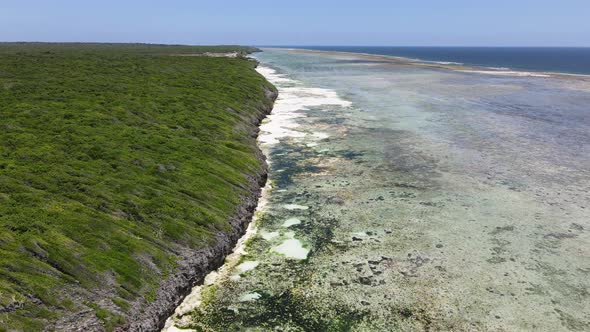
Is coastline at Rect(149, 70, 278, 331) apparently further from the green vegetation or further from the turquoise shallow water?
the turquoise shallow water

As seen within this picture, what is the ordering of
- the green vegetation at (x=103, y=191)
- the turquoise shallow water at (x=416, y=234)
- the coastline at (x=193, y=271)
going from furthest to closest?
the turquoise shallow water at (x=416, y=234) → the coastline at (x=193, y=271) → the green vegetation at (x=103, y=191)

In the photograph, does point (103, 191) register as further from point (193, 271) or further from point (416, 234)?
point (416, 234)

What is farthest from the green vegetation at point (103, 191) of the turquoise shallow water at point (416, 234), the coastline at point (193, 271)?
the turquoise shallow water at point (416, 234)

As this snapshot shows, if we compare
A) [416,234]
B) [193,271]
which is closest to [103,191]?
[193,271]

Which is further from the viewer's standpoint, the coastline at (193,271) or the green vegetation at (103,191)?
the coastline at (193,271)

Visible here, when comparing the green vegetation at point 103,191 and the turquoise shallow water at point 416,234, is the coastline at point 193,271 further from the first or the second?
the turquoise shallow water at point 416,234

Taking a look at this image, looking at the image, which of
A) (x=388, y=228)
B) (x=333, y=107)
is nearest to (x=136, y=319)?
(x=388, y=228)

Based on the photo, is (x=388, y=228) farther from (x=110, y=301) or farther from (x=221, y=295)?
(x=110, y=301)
